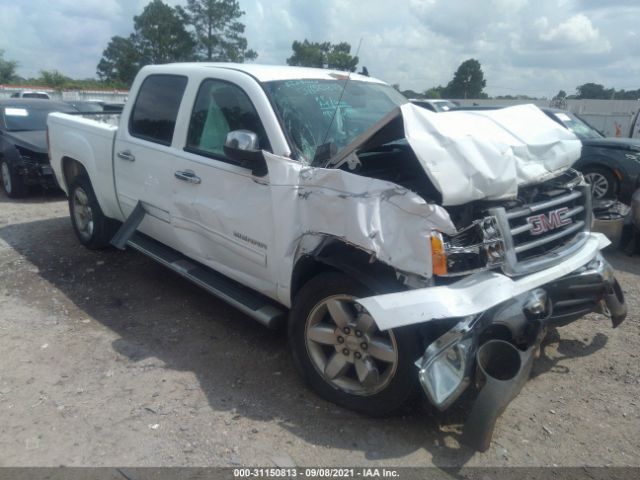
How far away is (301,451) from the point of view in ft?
9.76

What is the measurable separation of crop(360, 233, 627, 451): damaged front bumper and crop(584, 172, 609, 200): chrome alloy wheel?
6.21m

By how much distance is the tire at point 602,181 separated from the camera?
866 cm

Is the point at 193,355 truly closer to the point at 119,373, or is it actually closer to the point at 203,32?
the point at 119,373

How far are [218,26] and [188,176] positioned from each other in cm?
5157

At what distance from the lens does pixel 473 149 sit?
296 cm

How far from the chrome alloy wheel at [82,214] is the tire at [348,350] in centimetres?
360

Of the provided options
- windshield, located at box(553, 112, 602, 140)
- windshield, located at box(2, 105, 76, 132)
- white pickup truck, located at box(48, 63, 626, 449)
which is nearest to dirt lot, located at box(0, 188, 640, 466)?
white pickup truck, located at box(48, 63, 626, 449)

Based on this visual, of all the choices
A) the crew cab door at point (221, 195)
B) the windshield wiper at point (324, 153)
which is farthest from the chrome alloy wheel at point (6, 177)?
the windshield wiper at point (324, 153)

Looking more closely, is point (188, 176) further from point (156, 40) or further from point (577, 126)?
point (156, 40)

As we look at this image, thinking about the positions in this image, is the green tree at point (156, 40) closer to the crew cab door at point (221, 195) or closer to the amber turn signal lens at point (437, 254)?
the crew cab door at point (221, 195)

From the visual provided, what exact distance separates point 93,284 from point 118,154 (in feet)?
4.44

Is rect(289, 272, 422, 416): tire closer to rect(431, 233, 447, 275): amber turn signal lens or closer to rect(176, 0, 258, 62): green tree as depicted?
rect(431, 233, 447, 275): amber turn signal lens

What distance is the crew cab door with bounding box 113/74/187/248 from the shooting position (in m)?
4.50

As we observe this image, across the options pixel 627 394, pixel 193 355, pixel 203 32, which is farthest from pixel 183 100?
pixel 203 32
